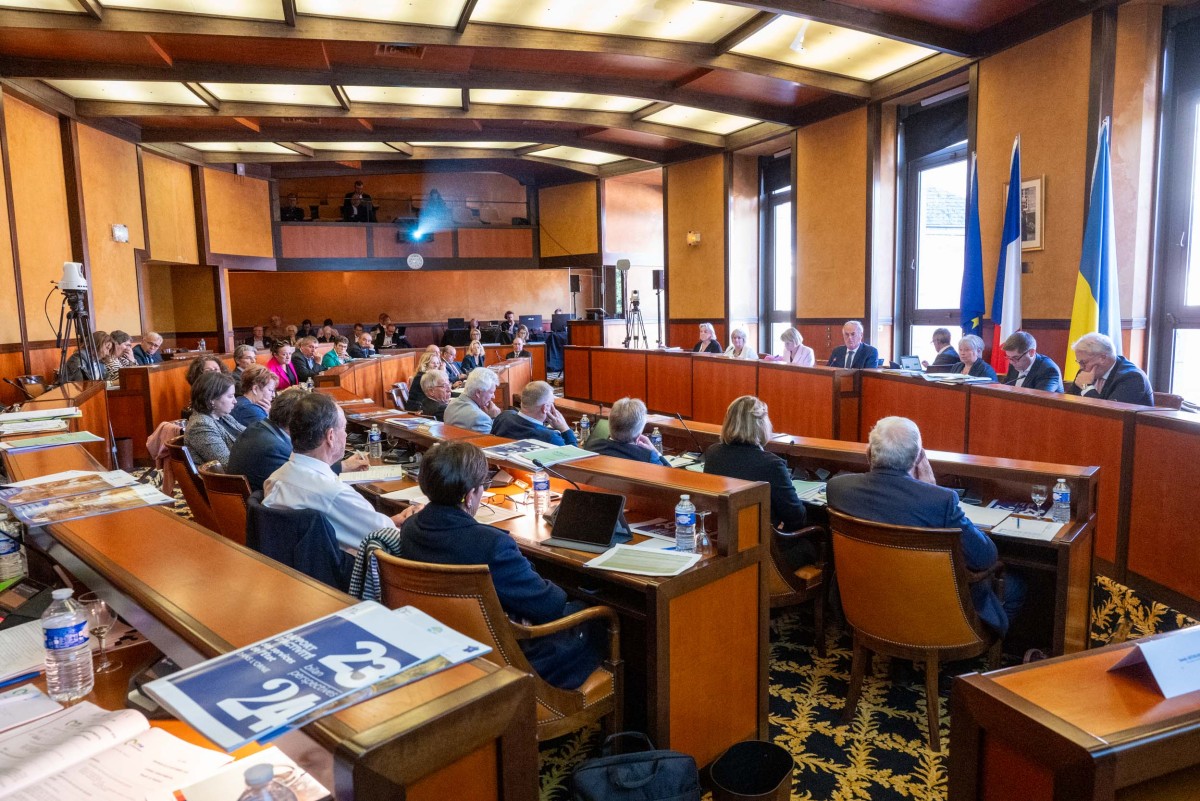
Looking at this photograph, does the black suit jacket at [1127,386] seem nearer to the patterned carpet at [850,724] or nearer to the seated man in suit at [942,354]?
the patterned carpet at [850,724]

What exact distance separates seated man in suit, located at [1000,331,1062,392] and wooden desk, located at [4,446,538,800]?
5.13 m

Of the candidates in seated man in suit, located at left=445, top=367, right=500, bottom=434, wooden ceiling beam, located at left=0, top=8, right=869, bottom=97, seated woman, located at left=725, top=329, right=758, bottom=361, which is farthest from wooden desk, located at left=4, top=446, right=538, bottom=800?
seated woman, located at left=725, top=329, right=758, bottom=361

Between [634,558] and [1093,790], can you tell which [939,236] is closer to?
[634,558]

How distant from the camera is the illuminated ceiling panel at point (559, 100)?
374 inches

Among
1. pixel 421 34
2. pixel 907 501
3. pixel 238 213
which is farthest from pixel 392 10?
pixel 238 213

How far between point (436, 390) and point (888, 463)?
4.29 m

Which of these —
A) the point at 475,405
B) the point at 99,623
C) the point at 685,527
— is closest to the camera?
the point at 99,623

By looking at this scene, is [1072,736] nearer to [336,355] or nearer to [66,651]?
[66,651]

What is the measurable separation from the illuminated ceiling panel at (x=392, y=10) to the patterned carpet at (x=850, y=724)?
585cm

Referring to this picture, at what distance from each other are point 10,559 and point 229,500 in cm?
87

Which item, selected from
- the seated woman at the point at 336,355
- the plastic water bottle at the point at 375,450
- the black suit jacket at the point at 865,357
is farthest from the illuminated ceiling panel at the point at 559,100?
the plastic water bottle at the point at 375,450

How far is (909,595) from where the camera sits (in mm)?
2650

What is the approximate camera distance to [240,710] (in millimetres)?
927

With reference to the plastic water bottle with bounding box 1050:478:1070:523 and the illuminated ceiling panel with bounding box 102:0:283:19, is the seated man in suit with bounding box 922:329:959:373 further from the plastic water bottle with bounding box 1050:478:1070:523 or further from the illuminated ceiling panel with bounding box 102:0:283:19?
the illuminated ceiling panel with bounding box 102:0:283:19
